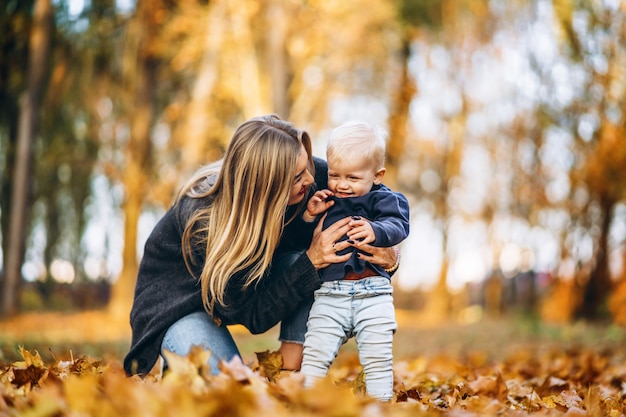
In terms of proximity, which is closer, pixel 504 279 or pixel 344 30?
pixel 344 30

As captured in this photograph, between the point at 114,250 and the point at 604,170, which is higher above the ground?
the point at 604,170

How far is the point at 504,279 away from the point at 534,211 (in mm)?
5956

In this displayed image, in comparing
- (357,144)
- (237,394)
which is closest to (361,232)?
(357,144)

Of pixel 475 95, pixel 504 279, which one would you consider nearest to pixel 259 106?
pixel 475 95

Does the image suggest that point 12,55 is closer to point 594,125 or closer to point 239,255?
point 594,125

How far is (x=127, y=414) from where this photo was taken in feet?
6.63

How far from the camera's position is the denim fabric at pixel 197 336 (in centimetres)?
345

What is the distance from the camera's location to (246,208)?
11.3ft

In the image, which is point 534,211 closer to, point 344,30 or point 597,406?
point 344,30

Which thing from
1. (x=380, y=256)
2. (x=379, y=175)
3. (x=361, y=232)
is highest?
(x=379, y=175)

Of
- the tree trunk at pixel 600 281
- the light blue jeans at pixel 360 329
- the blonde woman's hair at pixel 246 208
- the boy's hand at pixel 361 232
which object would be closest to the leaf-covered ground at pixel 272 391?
the light blue jeans at pixel 360 329

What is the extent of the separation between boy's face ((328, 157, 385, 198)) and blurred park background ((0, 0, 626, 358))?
27.1 feet

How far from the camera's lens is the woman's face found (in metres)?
3.50

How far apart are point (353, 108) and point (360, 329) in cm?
1737
